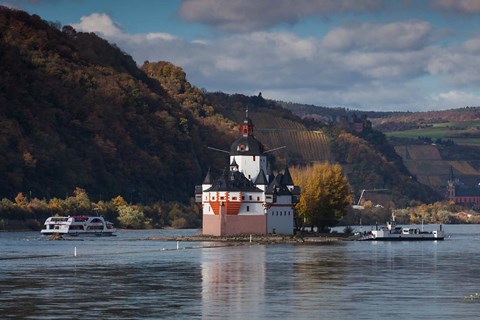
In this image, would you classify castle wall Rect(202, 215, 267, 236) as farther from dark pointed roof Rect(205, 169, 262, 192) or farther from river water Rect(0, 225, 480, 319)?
river water Rect(0, 225, 480, 319)

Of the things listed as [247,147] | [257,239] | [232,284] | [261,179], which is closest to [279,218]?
[261,179]

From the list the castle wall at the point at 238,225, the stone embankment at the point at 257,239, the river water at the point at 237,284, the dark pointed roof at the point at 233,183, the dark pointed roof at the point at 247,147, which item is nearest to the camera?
the river water at the point at 237,284

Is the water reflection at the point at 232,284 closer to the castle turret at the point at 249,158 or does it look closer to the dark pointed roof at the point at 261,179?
the dark pointed roof at the point at 261,179

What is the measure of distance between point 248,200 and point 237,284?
90.1 metres

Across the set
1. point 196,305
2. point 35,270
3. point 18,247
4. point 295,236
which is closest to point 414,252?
point 295,236

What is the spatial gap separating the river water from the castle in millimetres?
33079

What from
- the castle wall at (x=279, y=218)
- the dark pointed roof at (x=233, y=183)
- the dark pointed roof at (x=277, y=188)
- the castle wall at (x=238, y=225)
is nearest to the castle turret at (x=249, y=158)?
the dark pointed roof at (x=233, y=183)

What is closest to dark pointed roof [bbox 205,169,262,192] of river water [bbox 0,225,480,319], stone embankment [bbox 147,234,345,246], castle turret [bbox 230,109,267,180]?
castle turret [bbox 230,109,267,180]

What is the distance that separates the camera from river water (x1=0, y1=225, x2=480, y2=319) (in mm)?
78500

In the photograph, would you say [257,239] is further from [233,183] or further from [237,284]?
[237,284]

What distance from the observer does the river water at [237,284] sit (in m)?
78.5

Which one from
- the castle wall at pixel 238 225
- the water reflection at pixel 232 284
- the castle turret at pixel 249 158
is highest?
the castle turret at pixel 249 158

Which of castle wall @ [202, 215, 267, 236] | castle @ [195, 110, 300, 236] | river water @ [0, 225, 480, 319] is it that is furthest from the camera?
castle wall @ [202, 215, 267, 236]

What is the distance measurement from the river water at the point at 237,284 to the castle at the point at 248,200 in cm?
3308
